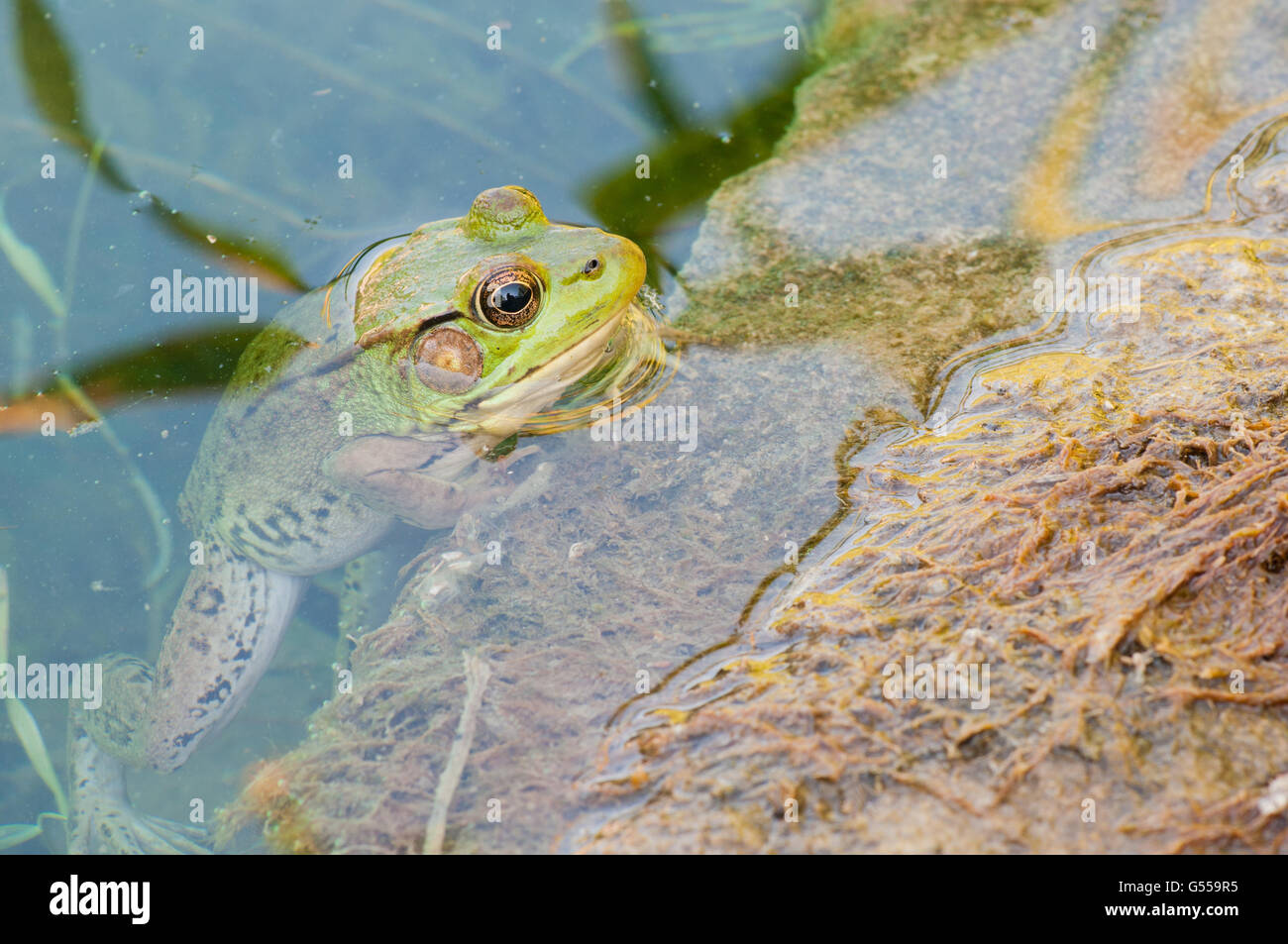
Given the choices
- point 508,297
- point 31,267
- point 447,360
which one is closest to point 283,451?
point 447,360

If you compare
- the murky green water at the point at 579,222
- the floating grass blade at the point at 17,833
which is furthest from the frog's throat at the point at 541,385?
Answer: the floating grass blade at the point at 17,833

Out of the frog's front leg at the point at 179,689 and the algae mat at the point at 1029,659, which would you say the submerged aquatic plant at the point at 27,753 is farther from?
the algae mat at the point at 1029,659

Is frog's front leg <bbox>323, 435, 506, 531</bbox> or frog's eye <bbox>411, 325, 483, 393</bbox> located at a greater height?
frog's eye <bbox>411, 325, 483, 393</bbox>

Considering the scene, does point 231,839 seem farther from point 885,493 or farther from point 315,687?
point 885,493

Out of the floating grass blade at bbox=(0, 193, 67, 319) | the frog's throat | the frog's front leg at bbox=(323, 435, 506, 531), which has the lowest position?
the frog's front leg at bbox=(323, 435, 506, 531)

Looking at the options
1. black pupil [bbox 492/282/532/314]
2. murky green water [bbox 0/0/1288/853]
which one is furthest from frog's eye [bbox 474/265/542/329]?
murky green water [bbox 0/0/1288/853]

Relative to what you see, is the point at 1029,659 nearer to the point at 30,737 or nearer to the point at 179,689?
the point at 179,689

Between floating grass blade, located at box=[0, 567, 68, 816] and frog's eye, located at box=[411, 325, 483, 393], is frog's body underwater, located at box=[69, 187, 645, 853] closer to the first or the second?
frog's eye, located at box=[411, 325, 483, 393]
